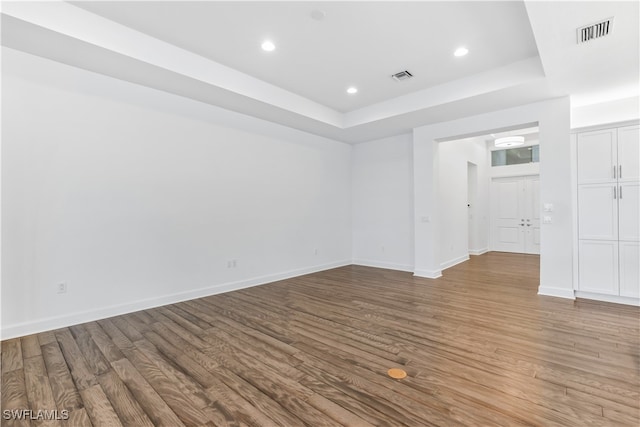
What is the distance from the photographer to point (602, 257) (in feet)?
13.0

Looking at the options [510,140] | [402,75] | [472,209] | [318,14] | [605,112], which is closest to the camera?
[318,14]

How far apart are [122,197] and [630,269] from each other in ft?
21.6

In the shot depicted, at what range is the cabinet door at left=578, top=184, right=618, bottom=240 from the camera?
3891mm

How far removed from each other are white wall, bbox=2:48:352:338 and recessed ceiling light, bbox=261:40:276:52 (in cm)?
154

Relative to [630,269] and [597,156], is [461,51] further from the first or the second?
[630,269]

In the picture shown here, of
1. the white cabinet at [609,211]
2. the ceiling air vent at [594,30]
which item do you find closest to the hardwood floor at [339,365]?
the white cabinet at [609,211]

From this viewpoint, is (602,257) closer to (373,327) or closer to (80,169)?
(373,327)

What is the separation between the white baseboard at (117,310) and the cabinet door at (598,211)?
15.7ft

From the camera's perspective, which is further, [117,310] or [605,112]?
[605,112]

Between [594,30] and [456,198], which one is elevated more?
[594,30]

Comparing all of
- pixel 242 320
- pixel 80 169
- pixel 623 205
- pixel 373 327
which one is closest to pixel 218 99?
pixel 80 169

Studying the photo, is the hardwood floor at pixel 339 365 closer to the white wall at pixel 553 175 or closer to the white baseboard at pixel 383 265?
the white wall at pixel 553 175

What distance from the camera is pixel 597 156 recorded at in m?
3.99

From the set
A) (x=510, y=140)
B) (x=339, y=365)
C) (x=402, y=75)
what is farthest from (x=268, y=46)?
(x=510, y=140)
